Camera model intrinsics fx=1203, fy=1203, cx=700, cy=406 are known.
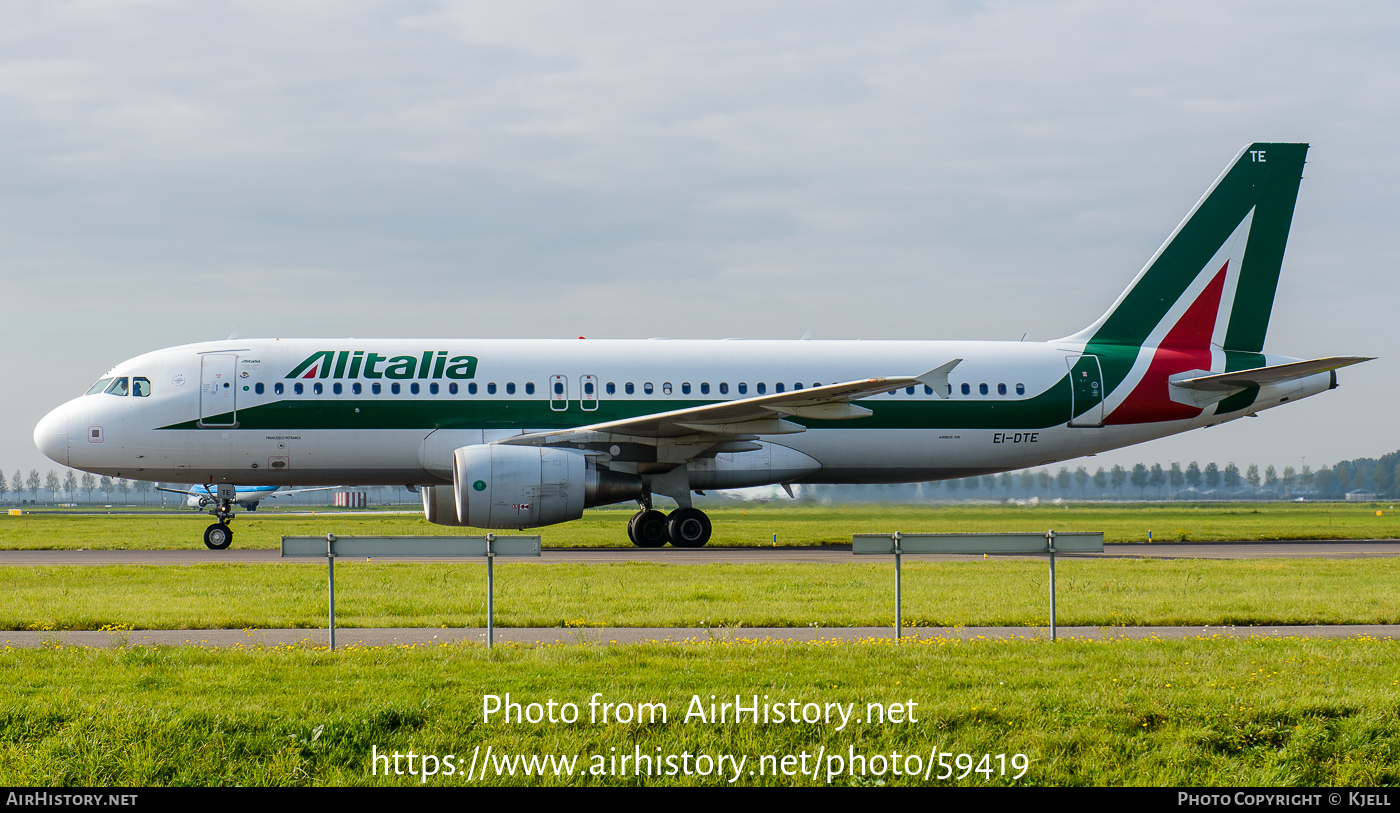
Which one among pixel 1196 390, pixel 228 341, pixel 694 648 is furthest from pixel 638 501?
pixel 694 648

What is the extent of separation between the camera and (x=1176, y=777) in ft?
22.7

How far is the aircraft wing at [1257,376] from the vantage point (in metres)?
25.0

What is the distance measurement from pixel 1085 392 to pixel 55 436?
71.8 feet

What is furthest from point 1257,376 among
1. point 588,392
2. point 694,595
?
point 694,595

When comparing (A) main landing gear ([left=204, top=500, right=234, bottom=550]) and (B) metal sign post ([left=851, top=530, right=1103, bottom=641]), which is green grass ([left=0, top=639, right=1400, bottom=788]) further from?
(A) main landing gear ([left=204, top=500, right=234, bottom=550])

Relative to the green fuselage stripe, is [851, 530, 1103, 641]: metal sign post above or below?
below

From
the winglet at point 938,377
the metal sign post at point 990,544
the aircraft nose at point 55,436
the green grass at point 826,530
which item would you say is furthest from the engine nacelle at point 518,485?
the metal sign post at point 990,544

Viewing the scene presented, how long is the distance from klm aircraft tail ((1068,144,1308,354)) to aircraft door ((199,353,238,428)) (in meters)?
18.6

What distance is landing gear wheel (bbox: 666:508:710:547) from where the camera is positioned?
2475cm

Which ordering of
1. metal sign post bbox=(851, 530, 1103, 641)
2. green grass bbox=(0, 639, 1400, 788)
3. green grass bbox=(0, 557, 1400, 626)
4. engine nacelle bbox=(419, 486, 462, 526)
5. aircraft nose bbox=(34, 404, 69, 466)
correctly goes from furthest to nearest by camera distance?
engine nacelle bbox=(419, 486, 462, 526) < aircraft nose bbox=(34, 404, 69, 466) < green grass bbox=(0, 557, 1400, 626) < metal sign post bbox=(851, 530, 1103, 641) < green grass bbox=(0, 639, 1400, 788)

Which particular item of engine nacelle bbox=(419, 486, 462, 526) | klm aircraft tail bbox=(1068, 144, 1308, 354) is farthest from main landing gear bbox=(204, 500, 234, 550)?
klm aircraft tail bbox=(1068, 144, 1308, 354)

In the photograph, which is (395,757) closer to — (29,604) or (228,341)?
(29,604)

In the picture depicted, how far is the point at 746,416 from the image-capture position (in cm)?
2297

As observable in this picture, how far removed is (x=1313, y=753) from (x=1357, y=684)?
1.66 m
